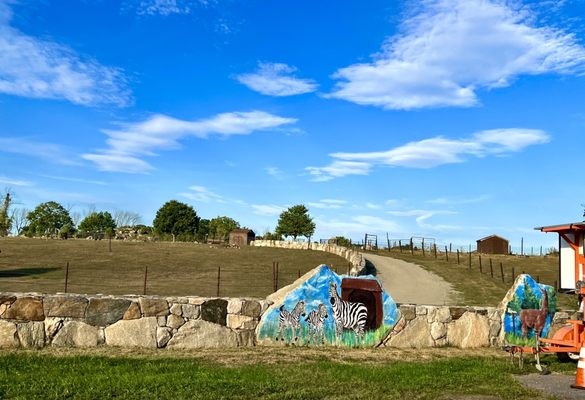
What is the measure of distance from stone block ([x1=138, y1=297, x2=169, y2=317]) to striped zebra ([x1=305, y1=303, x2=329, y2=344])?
3469mm

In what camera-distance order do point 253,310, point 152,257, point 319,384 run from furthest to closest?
point 152,257 → point 253,310 → point 319,384

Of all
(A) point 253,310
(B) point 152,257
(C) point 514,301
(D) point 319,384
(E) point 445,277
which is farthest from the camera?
(B) point 152,257

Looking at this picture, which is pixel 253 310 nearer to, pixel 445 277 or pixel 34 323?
pixel 34 323

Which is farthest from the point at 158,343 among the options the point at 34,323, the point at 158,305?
the point at 34,323

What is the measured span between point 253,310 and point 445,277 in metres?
26.5

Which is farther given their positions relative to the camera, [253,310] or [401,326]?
[401,326]

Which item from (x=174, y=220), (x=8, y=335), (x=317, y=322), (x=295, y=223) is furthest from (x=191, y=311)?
(x=174, y=220)

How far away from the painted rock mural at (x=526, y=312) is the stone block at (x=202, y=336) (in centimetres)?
769

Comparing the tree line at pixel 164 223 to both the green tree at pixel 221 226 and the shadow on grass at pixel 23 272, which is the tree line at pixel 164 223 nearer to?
the green tree at pixel 221 226

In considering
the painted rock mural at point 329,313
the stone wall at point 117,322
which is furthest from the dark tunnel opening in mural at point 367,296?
the stone wall at point 117,322

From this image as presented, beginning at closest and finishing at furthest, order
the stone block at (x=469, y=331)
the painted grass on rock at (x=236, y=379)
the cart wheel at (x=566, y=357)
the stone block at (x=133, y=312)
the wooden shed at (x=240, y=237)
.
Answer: the painted grass on rock at (x=236, y=379)
the stone block at (x=133, y=312)
the cart wheel at (x=566, y=357)
the stone block at (x=469, y=331)
the wooden shed at (x=240, y=237)

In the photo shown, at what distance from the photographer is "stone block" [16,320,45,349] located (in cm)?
1216

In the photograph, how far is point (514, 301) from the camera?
51.1 ft

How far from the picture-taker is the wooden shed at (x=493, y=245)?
73688 mm
